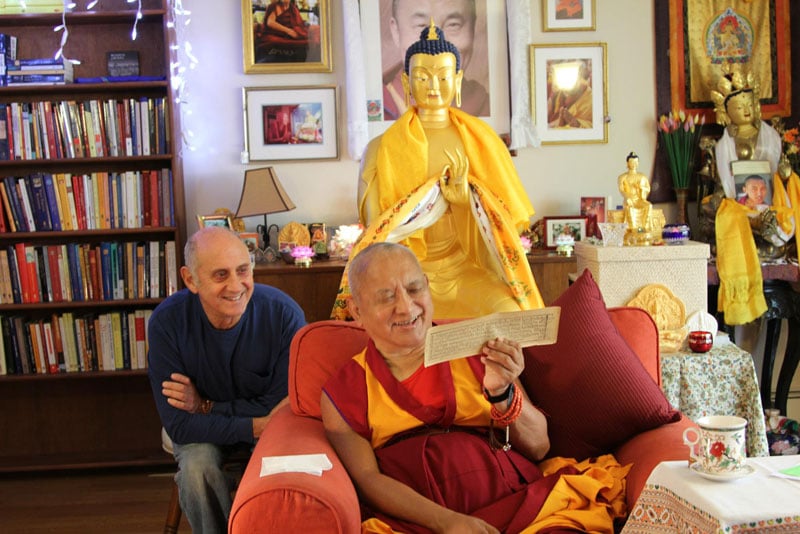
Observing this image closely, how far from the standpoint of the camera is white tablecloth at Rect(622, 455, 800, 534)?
4.25 ft

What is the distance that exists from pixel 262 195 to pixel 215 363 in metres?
1.75

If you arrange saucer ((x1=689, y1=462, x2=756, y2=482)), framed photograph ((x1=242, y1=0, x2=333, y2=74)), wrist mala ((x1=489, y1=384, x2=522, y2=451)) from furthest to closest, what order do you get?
framed photograph ((x1=242, y1=0, x2=333, y2=74)) < wrist mala ((x1=489, y1=384, x2=522, y2=451)) < saucer ((x1=689, y1=462, x2=756, y2=482))

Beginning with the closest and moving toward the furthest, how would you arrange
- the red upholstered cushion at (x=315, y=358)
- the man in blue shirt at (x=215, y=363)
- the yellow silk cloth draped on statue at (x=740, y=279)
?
the red upholstered cushion at (x=315, y=358) < the man in blue shirt at (x=215, y=363) < the yellow silk cloth draped on statue at (x=740, y=279)

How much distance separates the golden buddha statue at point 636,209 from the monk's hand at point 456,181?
2.25 feet

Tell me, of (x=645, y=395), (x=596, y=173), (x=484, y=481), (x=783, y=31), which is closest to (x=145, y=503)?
(x=484, y=481)

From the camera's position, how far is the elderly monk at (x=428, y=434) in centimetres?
187

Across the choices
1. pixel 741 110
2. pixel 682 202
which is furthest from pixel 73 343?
pixel 741 110

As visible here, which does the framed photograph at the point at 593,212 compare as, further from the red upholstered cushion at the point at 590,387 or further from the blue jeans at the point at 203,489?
the blue jeans at the point at 203,489

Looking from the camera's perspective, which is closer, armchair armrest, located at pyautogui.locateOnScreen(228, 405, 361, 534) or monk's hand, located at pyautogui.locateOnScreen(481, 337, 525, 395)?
armchair armrest, located at pyautogui.locateOnScreen(228, 405, 361, 534)

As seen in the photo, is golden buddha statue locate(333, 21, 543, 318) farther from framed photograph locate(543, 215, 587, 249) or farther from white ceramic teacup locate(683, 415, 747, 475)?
white ceramic teacup locate(683, 415, 747, 475)

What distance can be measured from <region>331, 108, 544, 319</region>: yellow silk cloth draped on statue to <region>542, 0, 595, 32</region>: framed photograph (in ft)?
4.01

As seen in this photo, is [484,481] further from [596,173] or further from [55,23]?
[55,23]

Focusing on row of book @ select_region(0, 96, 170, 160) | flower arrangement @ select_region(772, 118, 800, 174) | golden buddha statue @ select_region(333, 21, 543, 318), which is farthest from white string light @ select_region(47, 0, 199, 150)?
flower arrangement @ select_region(772, 118, 800, 174)

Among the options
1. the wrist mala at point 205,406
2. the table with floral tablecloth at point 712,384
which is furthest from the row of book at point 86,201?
the table with floral tablecloth at point 712,384
